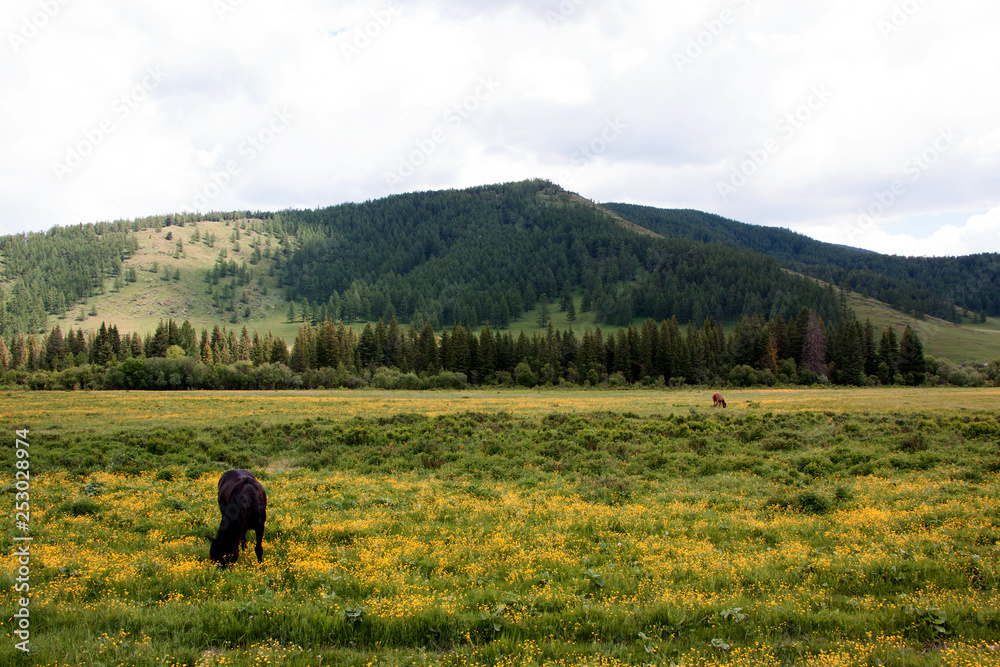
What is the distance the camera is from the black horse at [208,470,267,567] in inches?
407

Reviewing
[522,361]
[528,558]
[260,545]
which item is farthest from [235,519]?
[522,361]

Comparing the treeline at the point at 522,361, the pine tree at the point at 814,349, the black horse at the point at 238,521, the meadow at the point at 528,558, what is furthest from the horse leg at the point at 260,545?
the pine tree at the point at 814,349

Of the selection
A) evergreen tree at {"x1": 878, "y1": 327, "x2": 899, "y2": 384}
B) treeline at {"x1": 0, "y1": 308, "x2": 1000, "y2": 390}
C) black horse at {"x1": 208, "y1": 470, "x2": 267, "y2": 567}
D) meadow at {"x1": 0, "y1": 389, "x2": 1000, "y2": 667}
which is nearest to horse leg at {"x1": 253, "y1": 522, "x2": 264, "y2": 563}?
black horse at {"x1": 208, "y1": 470, "x2": 267, "y2": 567}

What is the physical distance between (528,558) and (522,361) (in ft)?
319

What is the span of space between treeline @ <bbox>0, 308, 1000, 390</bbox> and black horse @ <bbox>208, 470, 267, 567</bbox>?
84.6 metres

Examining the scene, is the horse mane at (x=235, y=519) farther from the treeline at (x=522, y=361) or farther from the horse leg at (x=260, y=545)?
the treeline at (x=522, y=361)

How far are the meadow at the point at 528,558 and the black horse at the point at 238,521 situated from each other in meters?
0.39

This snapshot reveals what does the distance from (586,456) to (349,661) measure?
1837cm

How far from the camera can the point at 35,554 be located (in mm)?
10273

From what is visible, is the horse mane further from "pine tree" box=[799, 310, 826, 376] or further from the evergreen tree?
the evergreen tree

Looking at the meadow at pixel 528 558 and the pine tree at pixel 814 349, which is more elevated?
the pine tree at pixel 814 349

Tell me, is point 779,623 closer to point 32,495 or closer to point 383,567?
point 383,567

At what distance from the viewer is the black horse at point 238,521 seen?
33.9 ft

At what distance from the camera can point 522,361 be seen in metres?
108
